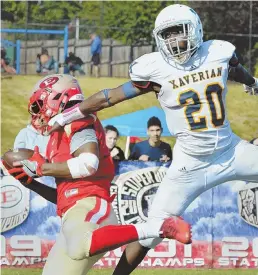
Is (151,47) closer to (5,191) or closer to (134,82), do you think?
(5,191)

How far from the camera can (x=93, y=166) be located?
5.47 metres

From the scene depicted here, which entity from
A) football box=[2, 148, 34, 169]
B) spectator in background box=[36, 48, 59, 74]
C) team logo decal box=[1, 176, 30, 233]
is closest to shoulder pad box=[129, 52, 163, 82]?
football box=[2, 148, 34, 169]

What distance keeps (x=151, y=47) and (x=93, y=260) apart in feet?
40.4

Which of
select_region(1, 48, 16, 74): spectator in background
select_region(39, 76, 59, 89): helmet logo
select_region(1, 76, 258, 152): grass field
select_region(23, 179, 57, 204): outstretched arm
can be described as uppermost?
select_region(39, 76, 59, 89): helmet logo

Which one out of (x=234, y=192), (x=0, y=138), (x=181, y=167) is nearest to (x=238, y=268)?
(x=234, y=192)

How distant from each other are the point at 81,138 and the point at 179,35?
4.21ft

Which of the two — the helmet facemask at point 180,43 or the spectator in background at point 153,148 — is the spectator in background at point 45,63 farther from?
the helmet facemask at point 180,43

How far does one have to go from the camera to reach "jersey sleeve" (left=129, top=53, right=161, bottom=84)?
247 inches

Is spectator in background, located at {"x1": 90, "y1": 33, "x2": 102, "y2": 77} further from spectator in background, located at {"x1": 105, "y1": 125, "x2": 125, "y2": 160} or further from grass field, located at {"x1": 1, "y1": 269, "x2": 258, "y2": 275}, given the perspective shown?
grass field, located at {"x1": 1, "y1": 269, "x2": 258, "y2": 275}

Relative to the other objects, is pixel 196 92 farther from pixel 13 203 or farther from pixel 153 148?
pixel 153 148

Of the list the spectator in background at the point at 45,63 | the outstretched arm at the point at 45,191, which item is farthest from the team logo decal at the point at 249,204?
the spectator in background at the point at 45,63

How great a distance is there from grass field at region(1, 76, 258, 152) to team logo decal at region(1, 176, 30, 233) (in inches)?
303

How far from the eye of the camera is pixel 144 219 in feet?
28.7

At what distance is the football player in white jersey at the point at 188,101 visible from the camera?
6.31 meters
